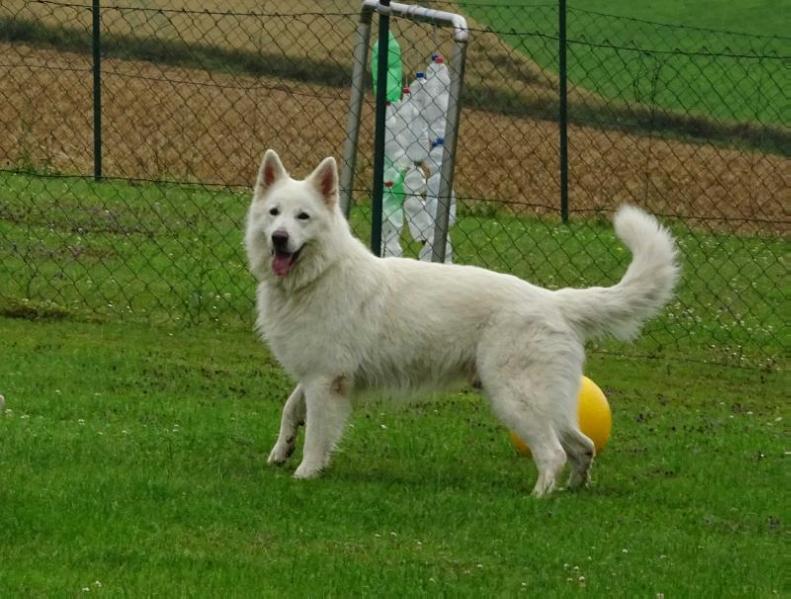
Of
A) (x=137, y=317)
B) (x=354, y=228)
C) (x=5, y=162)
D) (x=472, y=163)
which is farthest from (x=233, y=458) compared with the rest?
(x=472, y=163)

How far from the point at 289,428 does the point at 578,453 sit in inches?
54.7

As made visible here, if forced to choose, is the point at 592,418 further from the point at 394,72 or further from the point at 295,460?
the point at 394,72

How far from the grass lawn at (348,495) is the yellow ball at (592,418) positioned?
0.34 feet

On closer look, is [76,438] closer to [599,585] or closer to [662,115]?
[599,585]

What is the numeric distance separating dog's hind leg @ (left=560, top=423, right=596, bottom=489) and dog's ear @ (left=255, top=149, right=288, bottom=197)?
1871 mm

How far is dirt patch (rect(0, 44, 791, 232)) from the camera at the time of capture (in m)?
18.4

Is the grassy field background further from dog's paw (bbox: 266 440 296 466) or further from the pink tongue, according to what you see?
the pink tongue

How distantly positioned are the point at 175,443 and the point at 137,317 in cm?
374

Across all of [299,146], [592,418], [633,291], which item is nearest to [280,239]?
[633,291]

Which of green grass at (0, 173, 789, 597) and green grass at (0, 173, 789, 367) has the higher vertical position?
green grass at (0, 173, 789, 597)

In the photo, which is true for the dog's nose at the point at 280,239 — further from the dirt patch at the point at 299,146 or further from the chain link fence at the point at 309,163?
the dirt patch at the point at 299,146

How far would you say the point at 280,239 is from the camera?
Result: 25.3 feet

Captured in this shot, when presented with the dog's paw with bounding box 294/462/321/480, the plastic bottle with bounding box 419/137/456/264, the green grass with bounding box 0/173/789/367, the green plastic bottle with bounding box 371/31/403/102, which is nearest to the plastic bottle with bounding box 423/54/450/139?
the plastic bottle with bounding box 419/137/456/264

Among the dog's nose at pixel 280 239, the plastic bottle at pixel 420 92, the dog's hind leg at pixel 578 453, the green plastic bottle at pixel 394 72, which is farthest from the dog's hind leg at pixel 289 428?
the green plastic bottle at pixel 394 72
